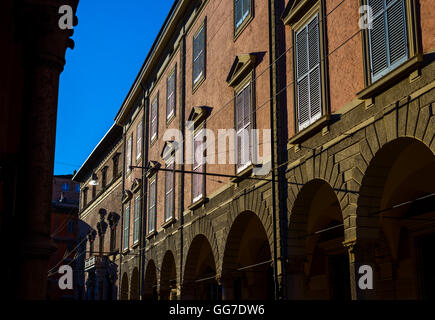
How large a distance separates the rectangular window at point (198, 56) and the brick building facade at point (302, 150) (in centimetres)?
10

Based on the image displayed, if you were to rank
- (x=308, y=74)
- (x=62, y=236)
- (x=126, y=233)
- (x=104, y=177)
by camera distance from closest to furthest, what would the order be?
(x=308, y=74) → (x=126, y=233) → (x=104, y=177) → (x=62, y=236)

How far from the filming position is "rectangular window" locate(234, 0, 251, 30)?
17730 mm

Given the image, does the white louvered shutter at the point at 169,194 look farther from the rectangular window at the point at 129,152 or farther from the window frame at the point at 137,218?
the rectangular window at the point at 129,152

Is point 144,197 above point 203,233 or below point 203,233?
above

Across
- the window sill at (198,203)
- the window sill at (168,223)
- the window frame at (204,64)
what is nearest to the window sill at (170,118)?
the window frame at (204,64)

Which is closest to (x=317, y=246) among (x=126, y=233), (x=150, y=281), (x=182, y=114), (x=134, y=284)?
(x=182, y=114)

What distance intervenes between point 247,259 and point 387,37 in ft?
36.0

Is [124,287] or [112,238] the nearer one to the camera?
[124,287]

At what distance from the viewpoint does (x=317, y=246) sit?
17.8m

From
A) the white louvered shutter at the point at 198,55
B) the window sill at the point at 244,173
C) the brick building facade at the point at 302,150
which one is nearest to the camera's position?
the brick building facade at the point at 302,150

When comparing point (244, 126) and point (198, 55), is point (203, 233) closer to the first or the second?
point (244, 126)

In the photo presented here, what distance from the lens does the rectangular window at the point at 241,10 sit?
17.7 m

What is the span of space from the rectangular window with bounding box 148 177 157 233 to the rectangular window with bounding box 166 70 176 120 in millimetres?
3102

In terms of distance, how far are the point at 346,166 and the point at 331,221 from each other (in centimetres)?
482
